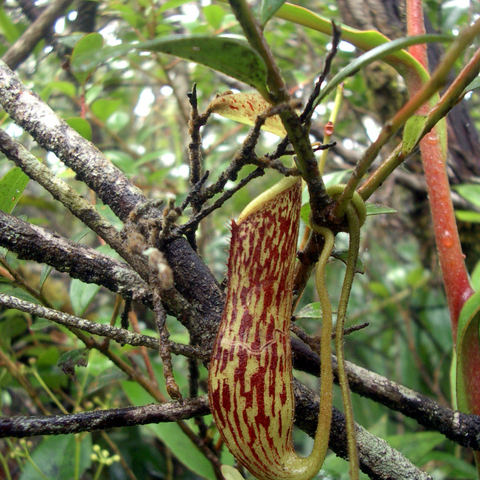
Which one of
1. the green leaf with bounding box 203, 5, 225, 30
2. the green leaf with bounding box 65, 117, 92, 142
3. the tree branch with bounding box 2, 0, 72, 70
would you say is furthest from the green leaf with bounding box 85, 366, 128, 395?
the green leaf with bounding box 203, 5, 225, 30

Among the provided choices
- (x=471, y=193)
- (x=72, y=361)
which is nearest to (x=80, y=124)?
(x=72, y=361)

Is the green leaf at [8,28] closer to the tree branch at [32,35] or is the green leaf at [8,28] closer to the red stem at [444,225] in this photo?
the tree branch at [32,35]

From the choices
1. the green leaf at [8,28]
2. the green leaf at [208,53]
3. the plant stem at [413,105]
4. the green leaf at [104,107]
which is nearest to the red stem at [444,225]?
the plant stem at [413,105]

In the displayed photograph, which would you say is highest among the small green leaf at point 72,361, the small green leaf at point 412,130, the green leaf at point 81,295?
the small green leaf at point 412,130

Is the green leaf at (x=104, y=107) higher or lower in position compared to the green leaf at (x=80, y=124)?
higher

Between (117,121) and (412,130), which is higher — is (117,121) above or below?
above

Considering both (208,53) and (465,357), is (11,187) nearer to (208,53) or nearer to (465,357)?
(208,53)

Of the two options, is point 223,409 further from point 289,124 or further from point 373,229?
point 373,229

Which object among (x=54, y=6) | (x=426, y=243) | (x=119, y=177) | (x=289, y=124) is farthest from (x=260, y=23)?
(x=426, y=243)
